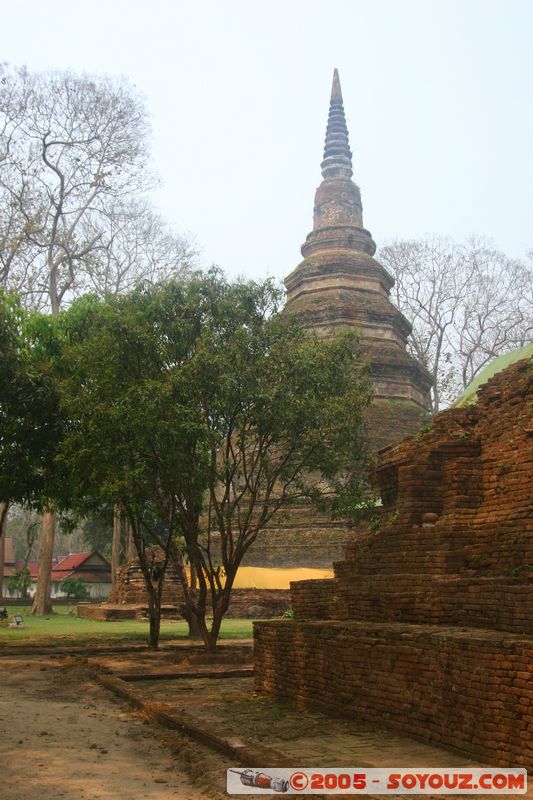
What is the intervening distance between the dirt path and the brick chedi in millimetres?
16311

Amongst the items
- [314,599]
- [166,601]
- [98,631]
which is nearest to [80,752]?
[314,599]

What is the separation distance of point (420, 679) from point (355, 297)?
22.0 meters

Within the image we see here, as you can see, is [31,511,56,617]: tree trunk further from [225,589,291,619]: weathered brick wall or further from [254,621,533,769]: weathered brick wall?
[254,621,533,769]: weathered brick wall

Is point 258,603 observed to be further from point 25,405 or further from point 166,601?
point 25,405

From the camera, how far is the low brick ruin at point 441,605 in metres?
5.57

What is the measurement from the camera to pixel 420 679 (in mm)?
6348

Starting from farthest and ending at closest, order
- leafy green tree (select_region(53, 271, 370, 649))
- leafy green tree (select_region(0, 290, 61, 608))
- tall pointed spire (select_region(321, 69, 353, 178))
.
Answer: tall pointed spire (select_region(321, 69, 353, 178)) → leafy green tree (select_region(0, 290, 61, 608)) → leafy green tree (select_region(53, 271, 370, 649))

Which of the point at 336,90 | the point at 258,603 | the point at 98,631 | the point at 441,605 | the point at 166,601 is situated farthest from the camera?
the point at 336,90

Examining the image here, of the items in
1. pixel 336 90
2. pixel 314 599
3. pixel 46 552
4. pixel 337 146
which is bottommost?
pixel 314 599

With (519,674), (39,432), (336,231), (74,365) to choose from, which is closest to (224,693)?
(519,674)

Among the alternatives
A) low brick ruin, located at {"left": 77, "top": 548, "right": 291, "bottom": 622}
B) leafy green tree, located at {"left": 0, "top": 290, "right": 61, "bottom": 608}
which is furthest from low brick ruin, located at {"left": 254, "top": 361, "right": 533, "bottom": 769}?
low brick ruin, located at {"left": 77, "top": 548, "right": 291, "bottom": 622}

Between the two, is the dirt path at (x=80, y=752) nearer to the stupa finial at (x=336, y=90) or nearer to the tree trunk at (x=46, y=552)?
the tree trunk at (x=46, y=552)

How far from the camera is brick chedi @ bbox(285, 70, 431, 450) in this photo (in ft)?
85.4

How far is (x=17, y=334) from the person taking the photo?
54.9 ft
